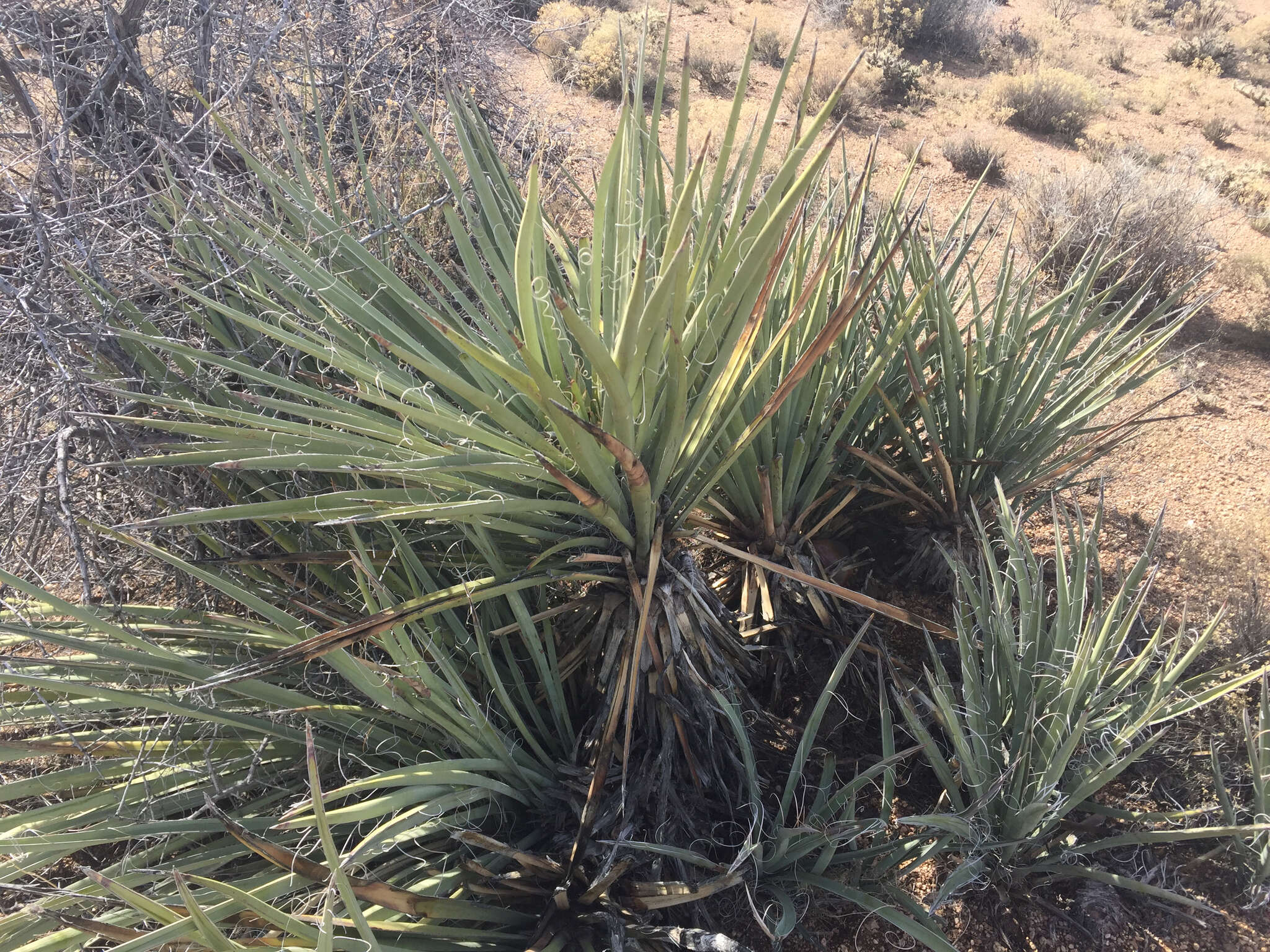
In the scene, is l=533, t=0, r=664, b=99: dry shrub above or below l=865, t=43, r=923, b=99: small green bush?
below

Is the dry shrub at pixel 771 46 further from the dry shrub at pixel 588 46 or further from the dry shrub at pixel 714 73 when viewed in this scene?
the dry shrub at pixel 588 46

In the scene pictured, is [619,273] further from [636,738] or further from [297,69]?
[297,69]

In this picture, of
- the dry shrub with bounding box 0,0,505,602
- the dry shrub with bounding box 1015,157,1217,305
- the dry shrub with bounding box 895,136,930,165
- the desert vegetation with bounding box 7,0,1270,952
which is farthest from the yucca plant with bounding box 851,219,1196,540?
the dry shrub with bounding box 895,136,930,165

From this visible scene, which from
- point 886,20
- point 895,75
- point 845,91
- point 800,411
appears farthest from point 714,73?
point 800,411

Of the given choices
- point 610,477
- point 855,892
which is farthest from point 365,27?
point 855,892

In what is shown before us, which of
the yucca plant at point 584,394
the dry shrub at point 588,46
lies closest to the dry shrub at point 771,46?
the dry shrub at point 588,46

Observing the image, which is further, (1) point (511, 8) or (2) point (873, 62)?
(2) point (873, 62)

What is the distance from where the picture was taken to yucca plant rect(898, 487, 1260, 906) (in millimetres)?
1461

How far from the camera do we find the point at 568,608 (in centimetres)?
156

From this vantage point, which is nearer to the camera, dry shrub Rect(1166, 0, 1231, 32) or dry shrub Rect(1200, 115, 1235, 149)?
dry shrub Rect(1200, 115, 1235, 149)

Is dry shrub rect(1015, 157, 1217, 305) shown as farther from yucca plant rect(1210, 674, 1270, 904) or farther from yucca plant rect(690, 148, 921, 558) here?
yucca plant rect(1210, 674, 1270, 904)

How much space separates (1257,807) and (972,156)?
586 cm

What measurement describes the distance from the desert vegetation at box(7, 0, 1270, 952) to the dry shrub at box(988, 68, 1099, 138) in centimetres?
597

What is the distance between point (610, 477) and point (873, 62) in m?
8.42
